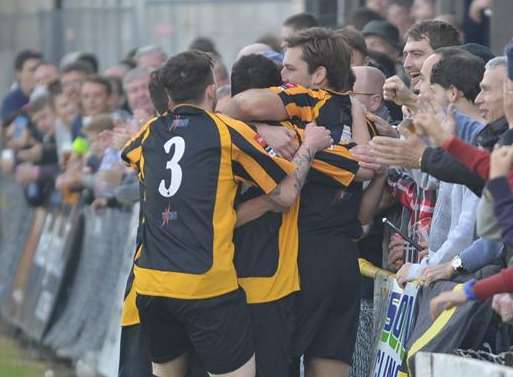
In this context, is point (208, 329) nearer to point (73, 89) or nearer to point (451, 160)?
point (451, 160)

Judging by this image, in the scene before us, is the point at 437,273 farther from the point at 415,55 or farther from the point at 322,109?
the point at 415,55

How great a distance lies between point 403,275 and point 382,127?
853mm

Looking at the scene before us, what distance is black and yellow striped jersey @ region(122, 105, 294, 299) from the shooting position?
7883mm

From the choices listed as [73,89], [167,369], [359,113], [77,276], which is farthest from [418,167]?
[73,89]

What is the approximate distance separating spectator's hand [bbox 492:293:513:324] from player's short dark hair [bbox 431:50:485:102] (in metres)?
1.41

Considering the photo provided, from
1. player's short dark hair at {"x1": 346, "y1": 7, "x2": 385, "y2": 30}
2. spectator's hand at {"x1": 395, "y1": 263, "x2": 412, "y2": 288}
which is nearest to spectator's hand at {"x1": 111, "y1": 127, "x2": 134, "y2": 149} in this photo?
spectator's hand at {"x1": 395, "y1": 263, "x2": 412, "y2": 288}

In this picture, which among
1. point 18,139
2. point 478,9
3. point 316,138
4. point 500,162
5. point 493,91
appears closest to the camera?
point 500,162

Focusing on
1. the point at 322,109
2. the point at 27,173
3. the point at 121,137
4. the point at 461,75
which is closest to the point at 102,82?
the point at 27,173

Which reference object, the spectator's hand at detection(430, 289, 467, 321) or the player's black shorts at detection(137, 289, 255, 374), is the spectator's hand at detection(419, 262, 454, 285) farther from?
the spectator's hand at detection(430, 289, 467, 321)

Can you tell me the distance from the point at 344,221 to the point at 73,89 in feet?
25.1

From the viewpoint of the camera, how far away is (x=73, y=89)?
51.3 feet

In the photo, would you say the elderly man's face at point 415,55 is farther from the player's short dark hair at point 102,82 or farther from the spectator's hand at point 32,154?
the spectator's hand at point 32,154

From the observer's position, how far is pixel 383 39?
11.5 metres

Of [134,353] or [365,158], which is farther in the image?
[134,353]
